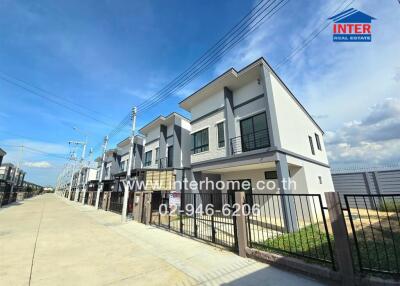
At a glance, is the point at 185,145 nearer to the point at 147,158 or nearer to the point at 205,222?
the point at 147,158

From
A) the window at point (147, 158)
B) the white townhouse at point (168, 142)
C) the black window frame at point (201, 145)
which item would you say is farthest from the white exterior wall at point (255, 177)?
the window at point (147, 158)

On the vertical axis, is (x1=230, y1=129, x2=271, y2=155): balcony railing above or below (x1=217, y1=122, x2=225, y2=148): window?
below

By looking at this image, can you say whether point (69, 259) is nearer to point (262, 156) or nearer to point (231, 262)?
point (231, 262)

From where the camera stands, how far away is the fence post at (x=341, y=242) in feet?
11.6

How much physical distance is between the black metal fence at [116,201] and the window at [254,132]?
1113 centimetres

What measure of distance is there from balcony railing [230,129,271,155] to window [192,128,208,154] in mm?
2584

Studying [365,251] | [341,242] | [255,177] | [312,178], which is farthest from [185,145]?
[341,242]

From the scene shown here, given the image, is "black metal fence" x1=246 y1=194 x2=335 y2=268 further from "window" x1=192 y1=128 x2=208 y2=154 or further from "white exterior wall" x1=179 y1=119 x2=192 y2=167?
"white exterior wall" x1=179 y1=119 x2=192 y2=167

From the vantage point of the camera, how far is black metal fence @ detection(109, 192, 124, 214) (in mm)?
15834

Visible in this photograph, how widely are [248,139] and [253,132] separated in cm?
52

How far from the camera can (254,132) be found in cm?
1088

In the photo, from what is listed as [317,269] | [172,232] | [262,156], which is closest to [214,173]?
[262,156]

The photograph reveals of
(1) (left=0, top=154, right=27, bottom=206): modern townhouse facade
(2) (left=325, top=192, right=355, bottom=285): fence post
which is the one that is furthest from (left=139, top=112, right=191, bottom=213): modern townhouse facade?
(1) (left=0, top=154, right=27, bottom=206): modern townhouse facade

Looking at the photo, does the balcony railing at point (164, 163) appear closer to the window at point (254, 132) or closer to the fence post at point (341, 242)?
the window at point (254, 132)
